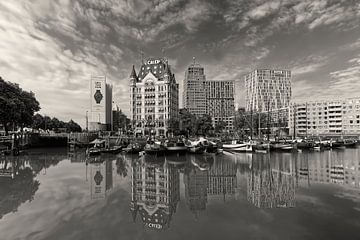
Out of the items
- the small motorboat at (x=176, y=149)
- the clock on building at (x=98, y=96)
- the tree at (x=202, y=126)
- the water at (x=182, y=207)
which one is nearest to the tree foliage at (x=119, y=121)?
the clock on building at (x=98, y=96)

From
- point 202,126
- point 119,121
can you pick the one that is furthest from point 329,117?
point 119,121

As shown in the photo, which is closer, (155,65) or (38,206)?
(38,206)

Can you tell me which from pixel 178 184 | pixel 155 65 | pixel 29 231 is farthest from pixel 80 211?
pixel 155 65

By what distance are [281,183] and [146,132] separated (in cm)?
10432

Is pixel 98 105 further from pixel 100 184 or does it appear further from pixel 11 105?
pixel 100 184

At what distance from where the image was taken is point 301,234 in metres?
11.0

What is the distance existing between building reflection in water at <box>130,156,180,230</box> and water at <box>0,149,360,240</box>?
6 cm

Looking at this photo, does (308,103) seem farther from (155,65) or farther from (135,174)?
(135,174)

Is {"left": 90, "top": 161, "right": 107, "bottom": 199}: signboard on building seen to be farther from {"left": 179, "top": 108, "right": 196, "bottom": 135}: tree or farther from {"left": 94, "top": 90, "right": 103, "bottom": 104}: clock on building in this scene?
{"left": 94, "top": 90, "right": 103, "bottom": 104}: clock on building

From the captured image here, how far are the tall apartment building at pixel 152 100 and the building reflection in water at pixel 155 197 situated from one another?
9576 cm

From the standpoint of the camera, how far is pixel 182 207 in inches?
609

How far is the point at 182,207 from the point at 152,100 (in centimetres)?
11466

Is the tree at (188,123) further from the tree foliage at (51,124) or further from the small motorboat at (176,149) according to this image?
the tree foliage at (51,124)

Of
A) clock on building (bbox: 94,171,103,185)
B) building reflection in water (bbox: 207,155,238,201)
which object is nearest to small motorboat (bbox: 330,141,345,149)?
building reflection in water (bbox: 207,155,238,201)
